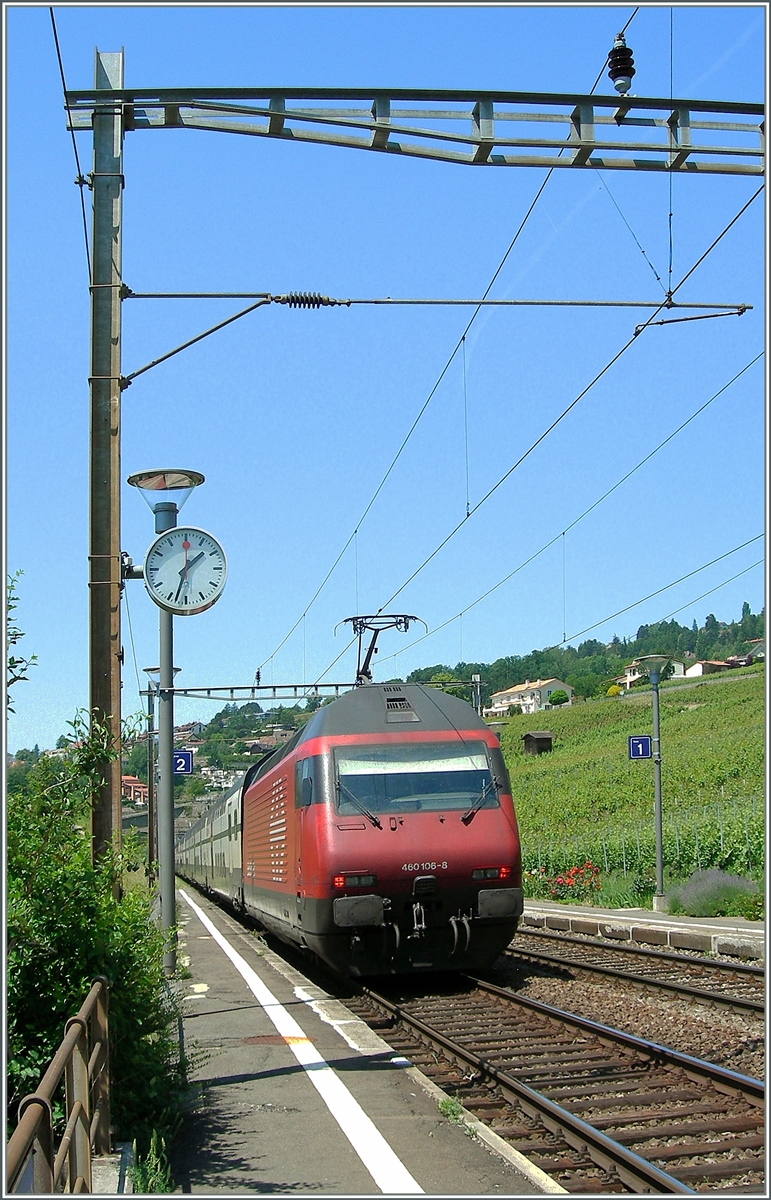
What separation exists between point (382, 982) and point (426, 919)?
2083 mm

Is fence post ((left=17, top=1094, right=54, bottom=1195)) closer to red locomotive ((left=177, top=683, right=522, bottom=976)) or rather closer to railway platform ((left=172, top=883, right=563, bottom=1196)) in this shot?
railway platform ((left=172, top=883, right=563, bottom=1196))

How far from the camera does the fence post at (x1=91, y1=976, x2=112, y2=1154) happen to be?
5.43 metres

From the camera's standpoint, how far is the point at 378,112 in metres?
8.44

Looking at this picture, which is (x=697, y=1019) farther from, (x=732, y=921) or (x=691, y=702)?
(x=691, y=702)

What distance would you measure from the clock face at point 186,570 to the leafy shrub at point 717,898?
1114cm

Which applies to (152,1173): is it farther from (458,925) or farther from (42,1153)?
(458,925)

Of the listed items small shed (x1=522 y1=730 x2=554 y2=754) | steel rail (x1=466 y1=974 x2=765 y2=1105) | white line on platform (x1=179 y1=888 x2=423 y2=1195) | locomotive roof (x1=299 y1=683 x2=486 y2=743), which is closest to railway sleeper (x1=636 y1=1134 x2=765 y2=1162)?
steel rail (x1=466 y1=974 x2=765 y2=1105)

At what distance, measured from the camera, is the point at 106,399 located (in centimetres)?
783

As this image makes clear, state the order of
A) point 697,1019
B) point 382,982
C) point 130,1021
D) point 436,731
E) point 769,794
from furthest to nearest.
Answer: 1. point 382,982
2. point 436,731
3. point 697,1019
4. point 130,1021
5. point 769,794

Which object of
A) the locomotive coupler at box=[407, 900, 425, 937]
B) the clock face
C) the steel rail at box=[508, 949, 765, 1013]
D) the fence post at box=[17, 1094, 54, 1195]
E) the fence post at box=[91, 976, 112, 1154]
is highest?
the clock face

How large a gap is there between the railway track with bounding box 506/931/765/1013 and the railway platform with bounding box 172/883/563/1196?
10.3ft

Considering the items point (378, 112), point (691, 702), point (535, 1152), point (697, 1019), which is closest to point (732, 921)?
point (697, 1019)

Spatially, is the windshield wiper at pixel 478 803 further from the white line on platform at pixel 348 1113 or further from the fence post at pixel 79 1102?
the fence post at pixel 79 1102

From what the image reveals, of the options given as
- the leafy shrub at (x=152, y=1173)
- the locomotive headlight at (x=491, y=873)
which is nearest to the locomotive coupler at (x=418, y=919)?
the locomotive headlight at (x=491, y=873)
